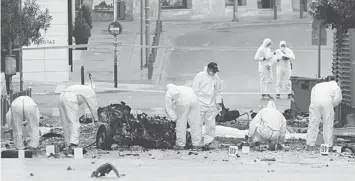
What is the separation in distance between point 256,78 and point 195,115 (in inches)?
626

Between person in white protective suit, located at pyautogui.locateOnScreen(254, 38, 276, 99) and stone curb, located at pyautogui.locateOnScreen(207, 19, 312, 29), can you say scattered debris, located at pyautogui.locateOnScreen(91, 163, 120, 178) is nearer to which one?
person in white protective suit, located at pyautogui.locateOnScreen(254, 38, 276, 99)

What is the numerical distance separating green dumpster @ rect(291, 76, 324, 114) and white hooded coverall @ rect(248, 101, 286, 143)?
5.72 meters

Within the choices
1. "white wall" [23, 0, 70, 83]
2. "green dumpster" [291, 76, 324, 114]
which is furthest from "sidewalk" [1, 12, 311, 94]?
"green dumpster" [291, 76, 324, 114]

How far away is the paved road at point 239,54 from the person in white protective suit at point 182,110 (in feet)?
41.3

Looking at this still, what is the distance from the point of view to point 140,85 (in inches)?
1369

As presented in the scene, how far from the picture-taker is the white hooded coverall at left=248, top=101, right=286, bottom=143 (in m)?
20.3

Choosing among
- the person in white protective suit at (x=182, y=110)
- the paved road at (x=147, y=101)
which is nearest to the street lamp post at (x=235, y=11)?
the paved road at (x=147, y=101)

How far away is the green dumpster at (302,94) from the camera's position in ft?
86.0

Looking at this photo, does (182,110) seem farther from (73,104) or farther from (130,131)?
(73,104)

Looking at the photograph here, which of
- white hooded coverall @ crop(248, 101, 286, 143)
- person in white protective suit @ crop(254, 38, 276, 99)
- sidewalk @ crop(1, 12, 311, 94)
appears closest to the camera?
white hooded coverall @ crop(248, 101, 286, 143)

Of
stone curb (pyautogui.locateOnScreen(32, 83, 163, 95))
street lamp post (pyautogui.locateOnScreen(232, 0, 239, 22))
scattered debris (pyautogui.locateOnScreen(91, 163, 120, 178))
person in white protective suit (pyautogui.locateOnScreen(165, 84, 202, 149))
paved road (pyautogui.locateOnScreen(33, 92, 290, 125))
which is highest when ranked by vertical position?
street lamp post (pyautogui.locateOnScreen(232, 0, 239, 22))

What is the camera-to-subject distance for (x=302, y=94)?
26.2 meters

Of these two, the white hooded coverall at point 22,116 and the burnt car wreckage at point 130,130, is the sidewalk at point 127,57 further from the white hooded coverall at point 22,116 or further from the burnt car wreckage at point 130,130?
the white hooded coverall at point 22,116

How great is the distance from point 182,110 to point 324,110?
245 centimetres
